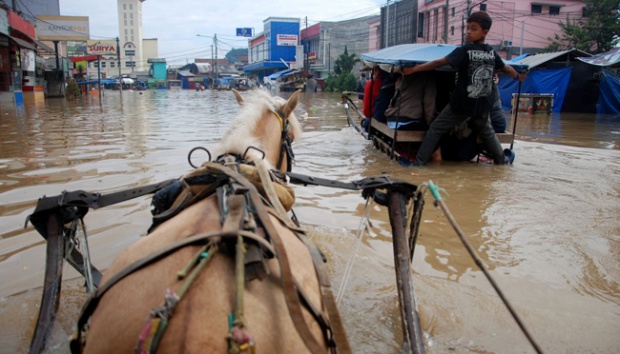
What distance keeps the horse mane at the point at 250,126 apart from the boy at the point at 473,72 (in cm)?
386

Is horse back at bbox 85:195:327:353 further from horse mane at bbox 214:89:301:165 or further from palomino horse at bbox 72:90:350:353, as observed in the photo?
horse mane at bbox 214:89:301:165

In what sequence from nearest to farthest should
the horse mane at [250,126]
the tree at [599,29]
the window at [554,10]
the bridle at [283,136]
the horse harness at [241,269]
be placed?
the horse harness at [241,269]
the horse mane at [250,126]
the bridle at [283,136]
the tree at [599,29]
the window at [554,10]

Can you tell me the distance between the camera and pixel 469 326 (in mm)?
2967

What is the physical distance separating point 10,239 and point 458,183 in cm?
531

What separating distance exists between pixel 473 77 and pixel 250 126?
15.3 ft

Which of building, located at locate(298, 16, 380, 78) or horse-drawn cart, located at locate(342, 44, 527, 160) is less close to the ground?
building, located at locate(298, 16, 380, 78)

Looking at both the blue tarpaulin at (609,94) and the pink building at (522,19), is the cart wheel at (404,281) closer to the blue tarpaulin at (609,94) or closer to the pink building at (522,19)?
the blue tarpaulin at (609,94)

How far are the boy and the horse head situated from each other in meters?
3.90

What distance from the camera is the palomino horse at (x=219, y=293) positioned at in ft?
4.23

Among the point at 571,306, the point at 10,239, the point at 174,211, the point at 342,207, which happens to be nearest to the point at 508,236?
the point at 571,306

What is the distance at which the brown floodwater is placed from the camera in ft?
9.60

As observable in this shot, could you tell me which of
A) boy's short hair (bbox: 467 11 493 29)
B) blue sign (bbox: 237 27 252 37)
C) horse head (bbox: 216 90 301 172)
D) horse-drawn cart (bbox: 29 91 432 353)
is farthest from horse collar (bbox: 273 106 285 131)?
blue sign (bbox: 237 27 252 37)

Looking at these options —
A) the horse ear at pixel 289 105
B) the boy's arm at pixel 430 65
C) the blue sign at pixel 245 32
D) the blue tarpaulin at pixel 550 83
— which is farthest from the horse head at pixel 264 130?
the blue sign at pixel 245 32

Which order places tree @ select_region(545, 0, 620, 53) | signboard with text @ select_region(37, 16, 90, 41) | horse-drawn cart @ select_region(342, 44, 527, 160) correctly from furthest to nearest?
signboard with text @ select_region(37, 16, 90, 41), tree @ select_region(545, 0, 620, 53), horse-drawn cart @ select_region(342, 44, 527, 160)
